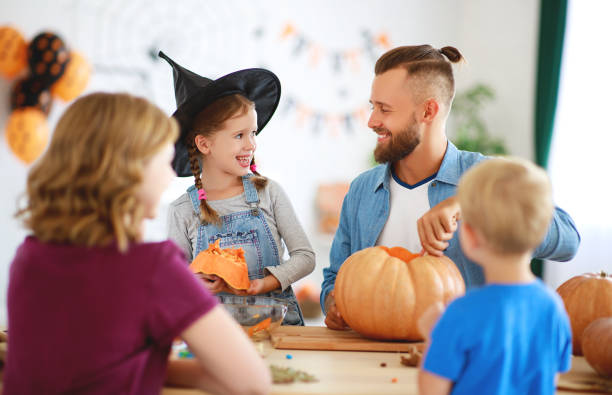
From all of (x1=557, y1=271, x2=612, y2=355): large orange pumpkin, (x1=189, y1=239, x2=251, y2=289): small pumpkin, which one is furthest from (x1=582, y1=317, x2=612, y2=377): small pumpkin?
(x1=189, y1=239, x2=251, y2=289): small pumpkin

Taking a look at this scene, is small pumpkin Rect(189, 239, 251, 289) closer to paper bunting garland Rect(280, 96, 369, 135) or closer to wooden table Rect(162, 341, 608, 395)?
wooden table Rect(162, 341, 608, 395)

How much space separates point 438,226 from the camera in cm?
154

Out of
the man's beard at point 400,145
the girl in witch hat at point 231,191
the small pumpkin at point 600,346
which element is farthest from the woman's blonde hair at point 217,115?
the small pumpkin at point 600,346

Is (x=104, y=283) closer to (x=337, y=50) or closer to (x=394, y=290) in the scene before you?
(x=394, y=290)

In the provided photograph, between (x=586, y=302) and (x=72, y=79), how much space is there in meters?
3.50

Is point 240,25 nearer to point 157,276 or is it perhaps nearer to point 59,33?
point 59,33

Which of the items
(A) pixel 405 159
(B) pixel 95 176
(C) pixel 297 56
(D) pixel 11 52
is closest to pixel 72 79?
(D) pixel 11 52

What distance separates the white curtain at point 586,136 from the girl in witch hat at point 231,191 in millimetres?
3040

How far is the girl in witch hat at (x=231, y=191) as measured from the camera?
7.02 feet

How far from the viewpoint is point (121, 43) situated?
444cm

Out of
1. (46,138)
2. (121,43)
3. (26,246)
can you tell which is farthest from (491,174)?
(121,43)

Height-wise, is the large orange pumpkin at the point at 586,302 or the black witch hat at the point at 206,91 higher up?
the black witch hat at the point at 206,91

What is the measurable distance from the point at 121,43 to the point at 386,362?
3.77 meters

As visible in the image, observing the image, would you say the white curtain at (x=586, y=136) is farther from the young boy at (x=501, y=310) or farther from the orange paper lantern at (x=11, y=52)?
the orange paper lantern at (x=11, y=52)
